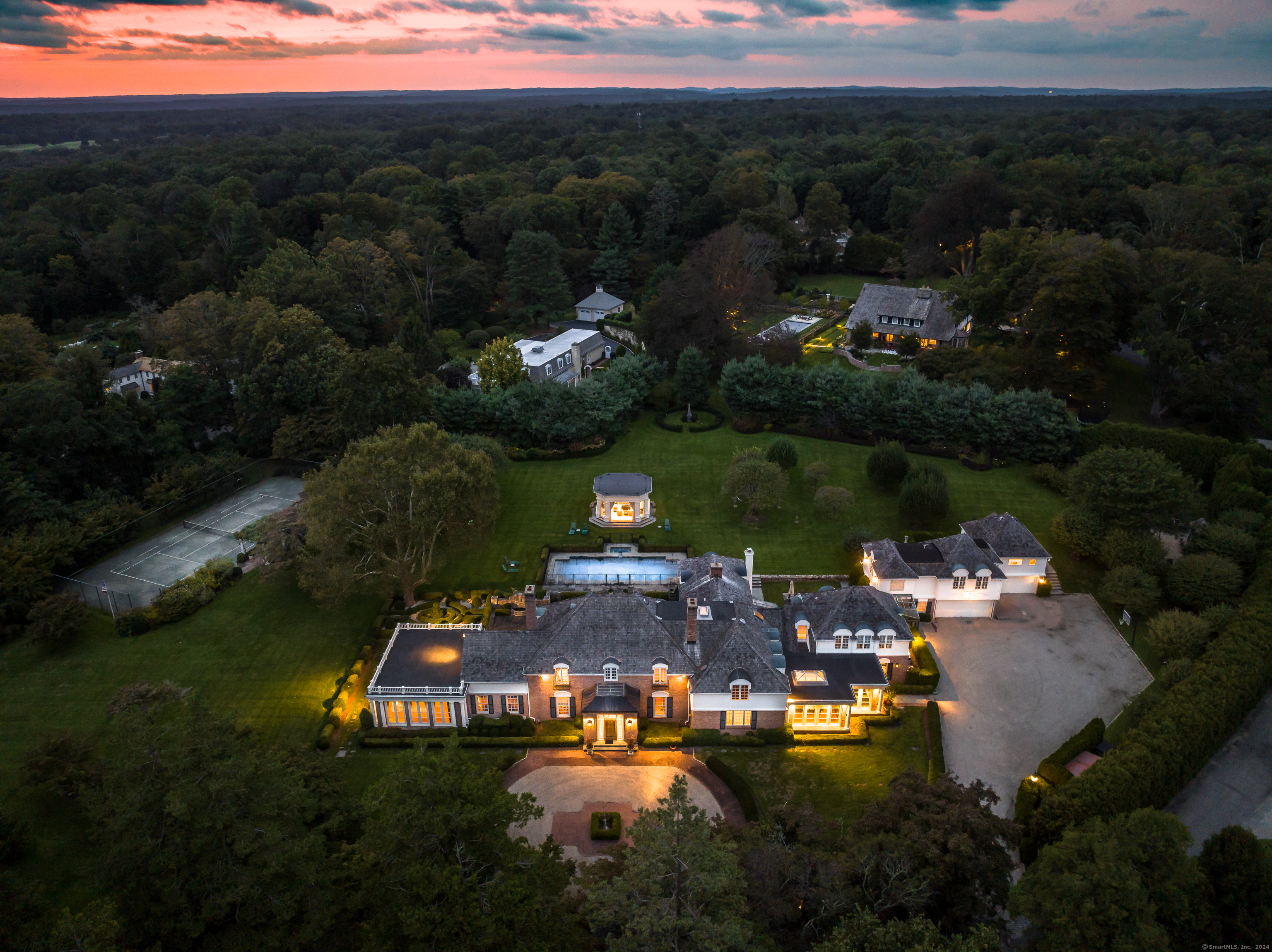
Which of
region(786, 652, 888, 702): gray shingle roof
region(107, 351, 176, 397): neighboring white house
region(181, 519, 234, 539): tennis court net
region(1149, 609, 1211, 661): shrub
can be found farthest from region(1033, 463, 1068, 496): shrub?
region(107, 351, 176, 397): neighboring white house

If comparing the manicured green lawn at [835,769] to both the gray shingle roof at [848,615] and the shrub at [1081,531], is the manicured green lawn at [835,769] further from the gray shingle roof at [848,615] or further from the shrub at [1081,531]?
the shrub at [1081,531]

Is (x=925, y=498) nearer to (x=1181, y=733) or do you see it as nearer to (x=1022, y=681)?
(x=1022, y=681)

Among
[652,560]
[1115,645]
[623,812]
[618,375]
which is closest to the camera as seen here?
[623,812]

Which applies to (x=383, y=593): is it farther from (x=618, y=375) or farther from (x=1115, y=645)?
(x=1115, y=645)

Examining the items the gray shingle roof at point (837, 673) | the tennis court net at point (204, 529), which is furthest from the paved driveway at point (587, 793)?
the tennis court net at point (204, 529)

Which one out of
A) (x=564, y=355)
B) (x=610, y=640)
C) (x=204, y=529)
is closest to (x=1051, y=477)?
(x=610, y=640)

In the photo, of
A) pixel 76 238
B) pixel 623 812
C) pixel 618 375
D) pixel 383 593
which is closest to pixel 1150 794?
pixel 623 812
